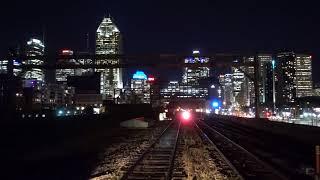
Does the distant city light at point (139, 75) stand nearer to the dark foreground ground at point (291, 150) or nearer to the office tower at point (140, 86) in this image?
the office tower at point (140, 86)

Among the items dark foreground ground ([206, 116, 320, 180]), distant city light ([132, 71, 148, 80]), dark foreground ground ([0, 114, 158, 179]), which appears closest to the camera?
dark foreground ground ([0, 114, 158, 179])

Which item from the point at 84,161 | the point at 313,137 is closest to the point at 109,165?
the point at 84,161

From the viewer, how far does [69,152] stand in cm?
2642

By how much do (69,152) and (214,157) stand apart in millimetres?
A: 8044

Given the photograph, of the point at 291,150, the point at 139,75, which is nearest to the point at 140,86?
the point at 139,75

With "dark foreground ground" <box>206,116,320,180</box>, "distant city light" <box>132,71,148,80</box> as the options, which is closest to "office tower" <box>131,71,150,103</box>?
"distant city light" <box>132,71,148,80</box>

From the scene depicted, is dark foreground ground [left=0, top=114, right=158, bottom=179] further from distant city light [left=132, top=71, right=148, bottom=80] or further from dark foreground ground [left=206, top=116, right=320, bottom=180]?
distant city light [left=132, top=71, right=148, bottom=80]

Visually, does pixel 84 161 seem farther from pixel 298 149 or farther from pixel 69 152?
pixel 298 149

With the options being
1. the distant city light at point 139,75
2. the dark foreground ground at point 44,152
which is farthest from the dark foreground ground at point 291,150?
the distant city light at point 139,75

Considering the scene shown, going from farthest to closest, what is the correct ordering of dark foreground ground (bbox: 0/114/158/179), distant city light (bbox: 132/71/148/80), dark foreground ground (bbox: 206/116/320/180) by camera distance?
distant city light (bbox: 132/71/148/80) → dark foreground ground (bbox: 206/116/320/180) → dark foreground ground (bbox: 0/114/158/179)

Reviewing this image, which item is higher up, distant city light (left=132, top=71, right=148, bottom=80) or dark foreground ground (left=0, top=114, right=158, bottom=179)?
distant city light (left=132, top=71, right=148, bottom=80)

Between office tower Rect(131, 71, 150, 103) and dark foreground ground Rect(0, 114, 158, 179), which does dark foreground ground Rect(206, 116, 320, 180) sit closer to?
dark foreground ground Rect(0, 114, 158, 179)

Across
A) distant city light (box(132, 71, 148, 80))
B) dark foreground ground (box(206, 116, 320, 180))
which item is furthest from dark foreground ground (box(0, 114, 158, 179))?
distant city light (box(132, 71, 148, 80))

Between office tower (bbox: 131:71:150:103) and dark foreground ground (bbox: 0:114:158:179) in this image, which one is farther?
office tower (bbox: 131:71:150:103)
